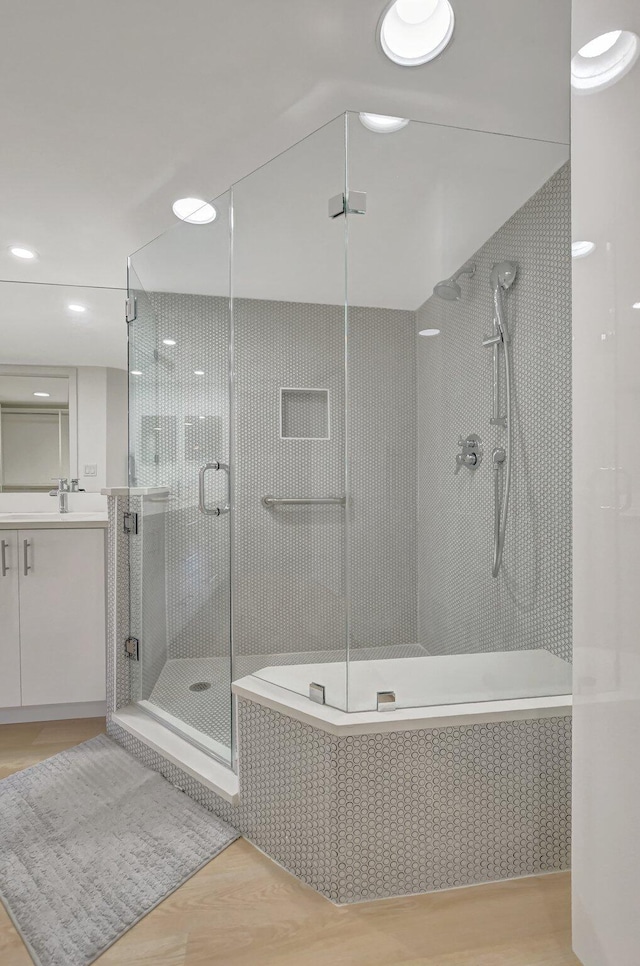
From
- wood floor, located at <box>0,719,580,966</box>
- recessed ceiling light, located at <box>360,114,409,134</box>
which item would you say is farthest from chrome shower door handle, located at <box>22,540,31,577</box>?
recessed ceiling light, located at <box>360,114,409,134</box>

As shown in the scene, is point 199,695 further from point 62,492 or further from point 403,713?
point 62,492

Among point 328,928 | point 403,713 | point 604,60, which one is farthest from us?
point 403,713

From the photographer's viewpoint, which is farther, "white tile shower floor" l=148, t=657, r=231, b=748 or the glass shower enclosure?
"white tile shower floor" l=148, t=657, r=231, b=748

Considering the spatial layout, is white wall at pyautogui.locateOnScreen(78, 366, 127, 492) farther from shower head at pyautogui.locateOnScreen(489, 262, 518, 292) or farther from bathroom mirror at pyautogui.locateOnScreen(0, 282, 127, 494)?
shower head at pyautogui.locateOnScreen(489, 262, 518, 292)

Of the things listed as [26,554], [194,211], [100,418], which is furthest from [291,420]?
[100,418]

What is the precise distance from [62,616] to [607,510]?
A: 2.38 m

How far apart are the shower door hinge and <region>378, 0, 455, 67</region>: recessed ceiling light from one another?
378 mm

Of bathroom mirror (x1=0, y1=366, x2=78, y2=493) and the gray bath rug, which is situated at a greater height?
bathroom mirror (x1=0, y1=366, x2=78, y2=493)

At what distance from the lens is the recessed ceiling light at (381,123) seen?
143 cm

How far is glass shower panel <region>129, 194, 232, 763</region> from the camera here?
185cm

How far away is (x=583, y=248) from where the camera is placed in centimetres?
116

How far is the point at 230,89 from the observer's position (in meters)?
1.55

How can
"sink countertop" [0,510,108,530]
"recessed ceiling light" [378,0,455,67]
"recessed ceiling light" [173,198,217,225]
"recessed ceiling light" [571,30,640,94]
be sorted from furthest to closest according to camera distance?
"sink countertop" [0,510,108,530] < "recessed ceiling light" [173,198,217,225] < "recessed ceiling light" [378,0,455,67] < "recessed ceiling light" [571,30,640,94]

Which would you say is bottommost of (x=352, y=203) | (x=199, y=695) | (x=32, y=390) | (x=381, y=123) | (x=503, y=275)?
(x=199, y=695)
